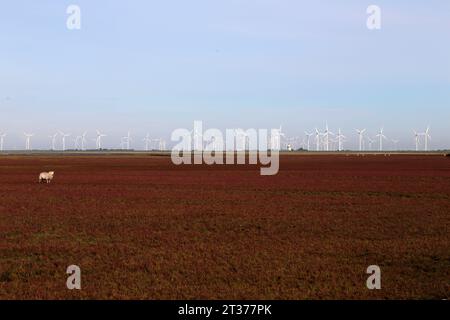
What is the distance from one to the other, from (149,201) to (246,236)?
500 inches

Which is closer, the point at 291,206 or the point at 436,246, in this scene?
the point at 436,246

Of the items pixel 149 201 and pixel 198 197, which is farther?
pixel 198 197

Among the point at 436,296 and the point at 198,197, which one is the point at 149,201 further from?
the point at 436,296

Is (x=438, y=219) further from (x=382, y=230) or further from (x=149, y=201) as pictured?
(x=149, y=201)

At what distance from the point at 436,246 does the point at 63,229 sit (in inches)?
551

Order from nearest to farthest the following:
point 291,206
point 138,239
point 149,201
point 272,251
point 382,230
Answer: point 272,251, point 138,239, point 382,230, point 291,206, point 149,201

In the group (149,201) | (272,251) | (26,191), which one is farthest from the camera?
(26,191)

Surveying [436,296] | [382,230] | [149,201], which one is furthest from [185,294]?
[149,201]

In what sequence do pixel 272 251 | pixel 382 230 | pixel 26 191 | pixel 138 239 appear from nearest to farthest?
Answer: pixel 272 251, pixel 138 239, pixel 382 230, pixel 26 191

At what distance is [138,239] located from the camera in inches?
711

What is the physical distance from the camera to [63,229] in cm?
2000

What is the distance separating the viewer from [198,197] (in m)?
32.3
